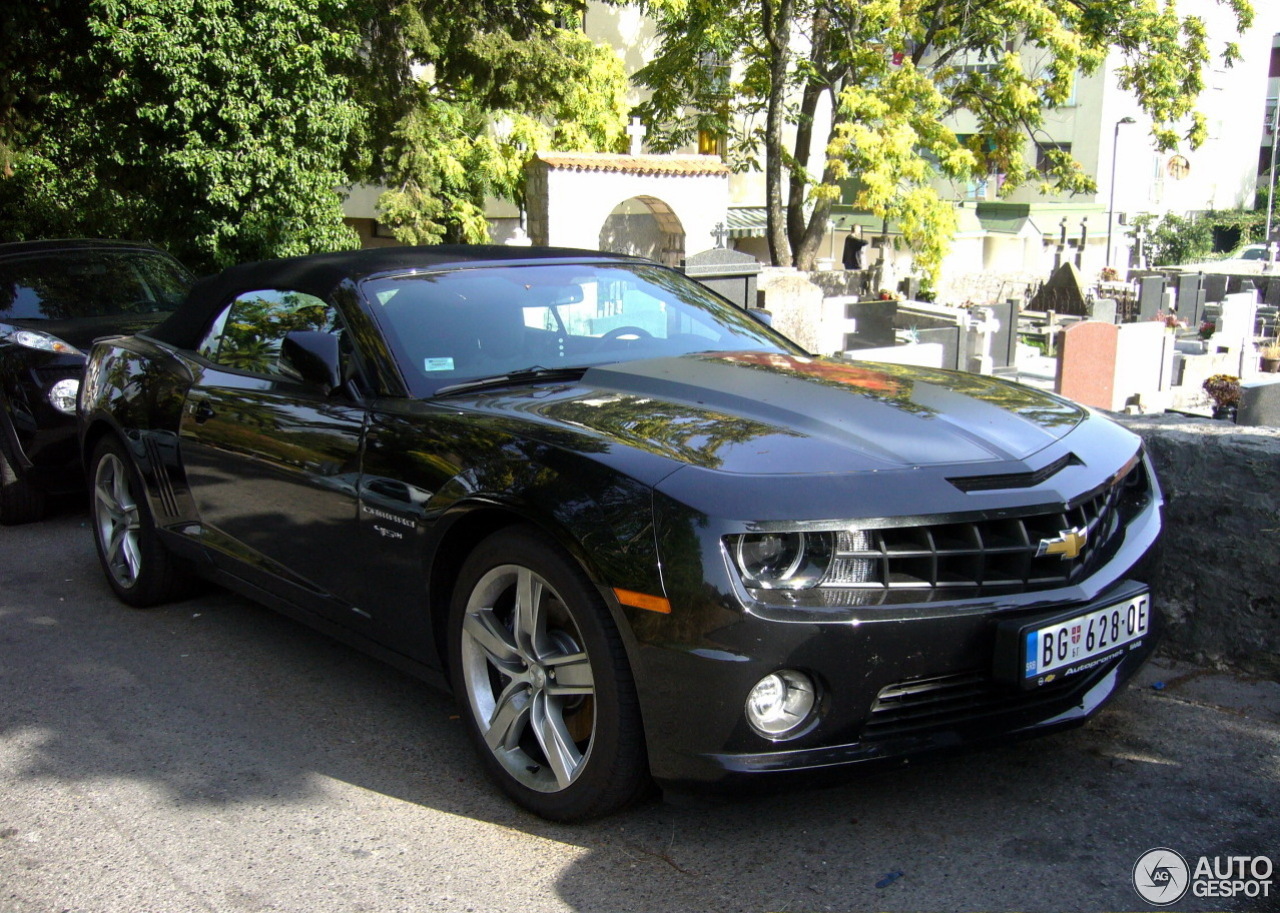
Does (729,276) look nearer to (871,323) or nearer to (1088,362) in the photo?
(1088,362)

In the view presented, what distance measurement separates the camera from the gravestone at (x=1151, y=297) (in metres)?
22.8

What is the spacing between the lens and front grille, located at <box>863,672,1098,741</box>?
2805mm

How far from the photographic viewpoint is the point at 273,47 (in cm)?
1097

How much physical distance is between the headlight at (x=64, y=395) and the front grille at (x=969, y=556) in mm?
5497

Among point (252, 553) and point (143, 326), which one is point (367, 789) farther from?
point (143, 326)

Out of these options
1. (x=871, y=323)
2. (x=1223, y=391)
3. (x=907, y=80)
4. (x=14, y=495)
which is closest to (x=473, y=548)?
(x=14, y=495)

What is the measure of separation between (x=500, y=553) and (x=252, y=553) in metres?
1.52

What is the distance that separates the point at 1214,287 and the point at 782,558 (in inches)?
1091

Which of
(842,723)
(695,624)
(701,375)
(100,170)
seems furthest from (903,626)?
(100,170)

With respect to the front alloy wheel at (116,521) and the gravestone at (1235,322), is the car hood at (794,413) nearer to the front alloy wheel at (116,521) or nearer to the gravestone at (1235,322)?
the front alloy wheel at (116,521)

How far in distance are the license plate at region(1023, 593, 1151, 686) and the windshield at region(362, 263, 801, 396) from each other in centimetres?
172

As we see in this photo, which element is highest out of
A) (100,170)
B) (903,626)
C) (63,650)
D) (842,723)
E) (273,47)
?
(273,47)

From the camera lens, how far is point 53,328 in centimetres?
713

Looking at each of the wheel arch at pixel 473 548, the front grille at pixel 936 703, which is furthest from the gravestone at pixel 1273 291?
the wheel arch at pixel 473 548
